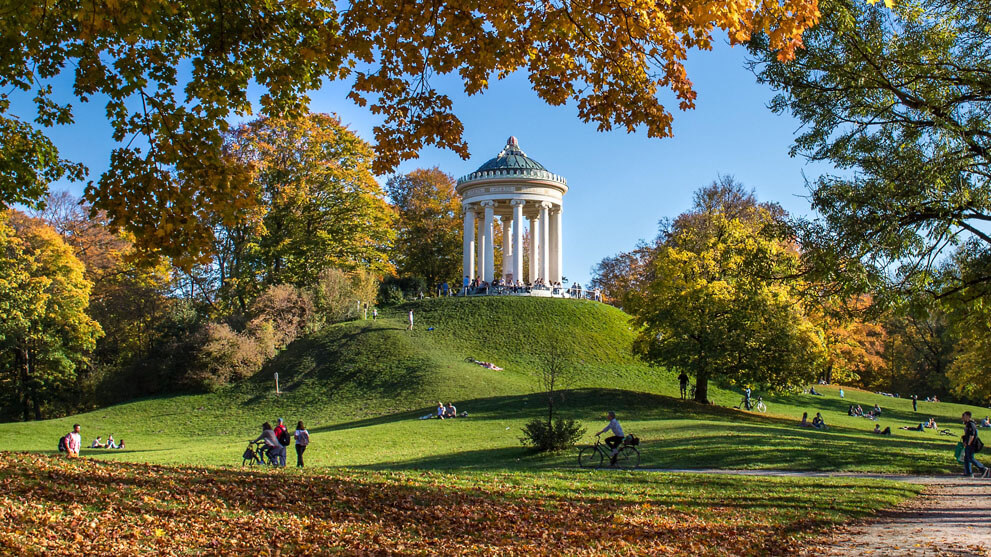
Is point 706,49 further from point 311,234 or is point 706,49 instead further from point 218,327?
point 311,234

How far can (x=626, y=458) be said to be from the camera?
1692 cm

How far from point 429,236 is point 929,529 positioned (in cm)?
5206

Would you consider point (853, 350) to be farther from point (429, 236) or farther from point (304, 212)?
point (304, 212)

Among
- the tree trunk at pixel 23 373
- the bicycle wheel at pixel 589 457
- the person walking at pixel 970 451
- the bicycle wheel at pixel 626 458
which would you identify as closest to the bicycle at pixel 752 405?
the person walking at pixel 970 451

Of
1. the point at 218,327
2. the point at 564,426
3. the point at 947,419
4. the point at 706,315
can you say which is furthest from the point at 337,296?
the point at 947,419

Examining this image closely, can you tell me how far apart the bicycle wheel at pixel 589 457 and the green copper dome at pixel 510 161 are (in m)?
36.7

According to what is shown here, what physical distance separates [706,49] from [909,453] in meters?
15.6

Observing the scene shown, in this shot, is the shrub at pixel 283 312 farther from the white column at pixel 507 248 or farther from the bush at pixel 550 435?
the bush at pixel 550 435

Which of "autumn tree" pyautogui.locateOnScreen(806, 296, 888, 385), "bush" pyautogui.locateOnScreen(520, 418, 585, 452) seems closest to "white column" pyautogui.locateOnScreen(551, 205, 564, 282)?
"autumn tree" pyautogui.locateOnScreen(806, 296, 888, 385)

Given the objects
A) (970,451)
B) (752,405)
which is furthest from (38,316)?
(970,451)

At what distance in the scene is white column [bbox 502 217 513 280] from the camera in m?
54.8

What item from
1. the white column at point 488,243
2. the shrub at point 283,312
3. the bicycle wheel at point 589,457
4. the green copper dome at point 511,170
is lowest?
the bicycle wheel at point 589,457

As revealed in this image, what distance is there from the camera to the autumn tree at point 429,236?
6050cm

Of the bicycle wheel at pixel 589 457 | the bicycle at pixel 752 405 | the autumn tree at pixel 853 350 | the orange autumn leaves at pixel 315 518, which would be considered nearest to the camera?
Answer: the orange autumn leaves at pixel 315 518
